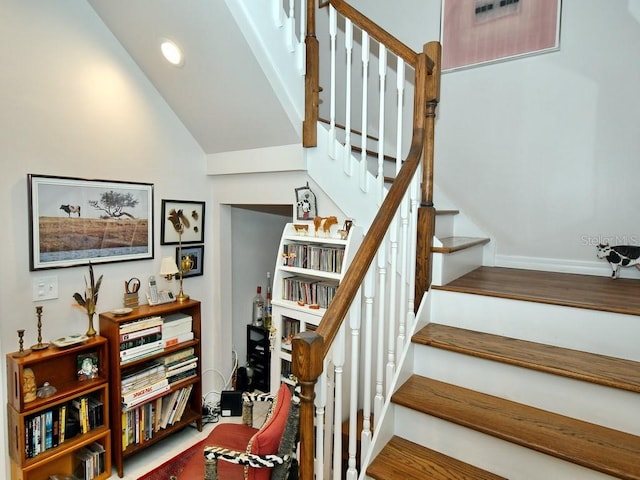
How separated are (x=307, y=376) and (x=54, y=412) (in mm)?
1916

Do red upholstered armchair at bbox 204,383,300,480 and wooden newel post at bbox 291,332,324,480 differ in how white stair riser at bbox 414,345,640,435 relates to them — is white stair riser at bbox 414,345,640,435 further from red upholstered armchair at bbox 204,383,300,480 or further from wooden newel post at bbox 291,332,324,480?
wooden newel post at bbox 291,332,324,480

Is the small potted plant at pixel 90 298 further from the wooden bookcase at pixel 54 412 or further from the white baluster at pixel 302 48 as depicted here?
the white baluster at pixel 302 48

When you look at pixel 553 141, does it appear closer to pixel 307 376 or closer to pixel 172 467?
pixel 307 376

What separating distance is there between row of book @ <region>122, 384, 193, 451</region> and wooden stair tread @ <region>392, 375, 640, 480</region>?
6.21 ft

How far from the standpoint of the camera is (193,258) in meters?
3.15

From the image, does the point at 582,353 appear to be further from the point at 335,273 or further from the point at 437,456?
the point at 335,273

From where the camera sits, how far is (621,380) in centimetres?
138

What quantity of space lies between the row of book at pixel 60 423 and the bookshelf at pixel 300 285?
1128 mm

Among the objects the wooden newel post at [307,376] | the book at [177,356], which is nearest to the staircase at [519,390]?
the wooden newel post at [307,376]

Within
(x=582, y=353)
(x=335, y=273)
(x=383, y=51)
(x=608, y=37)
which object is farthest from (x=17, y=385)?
(x=608, y=37)

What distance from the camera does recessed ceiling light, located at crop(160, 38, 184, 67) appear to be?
7.64 feet

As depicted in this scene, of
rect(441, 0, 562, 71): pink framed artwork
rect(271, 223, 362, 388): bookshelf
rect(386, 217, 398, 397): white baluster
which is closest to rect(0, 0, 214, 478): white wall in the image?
rect(271, 223, 362, 388): bookshelf

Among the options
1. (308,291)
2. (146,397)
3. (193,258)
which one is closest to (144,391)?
(146,397)

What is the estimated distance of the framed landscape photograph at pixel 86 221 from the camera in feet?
7.37
